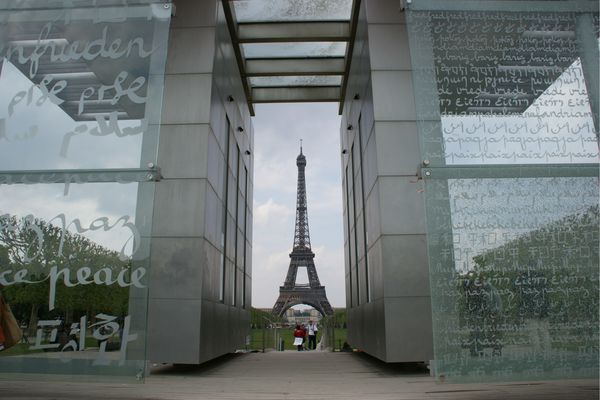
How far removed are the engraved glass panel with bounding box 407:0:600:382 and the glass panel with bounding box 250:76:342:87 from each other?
9469mm

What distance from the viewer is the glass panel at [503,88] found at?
13.4 ft

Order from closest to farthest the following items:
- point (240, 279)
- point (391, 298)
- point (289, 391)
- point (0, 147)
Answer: point (0, 147) < point (289, 391) < point (391, 298) < point (240, 279)

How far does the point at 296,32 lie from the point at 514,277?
8680 mm

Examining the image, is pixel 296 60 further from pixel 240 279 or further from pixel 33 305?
pixel 33 305

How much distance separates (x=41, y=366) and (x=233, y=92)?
8.13 m

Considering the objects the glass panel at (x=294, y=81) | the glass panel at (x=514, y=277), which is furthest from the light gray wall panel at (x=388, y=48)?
the glass panel at (x=294, y=81)

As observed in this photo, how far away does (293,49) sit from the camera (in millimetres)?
12102

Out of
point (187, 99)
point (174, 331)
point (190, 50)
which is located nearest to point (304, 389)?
point (174, 331)

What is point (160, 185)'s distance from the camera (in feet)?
25.8

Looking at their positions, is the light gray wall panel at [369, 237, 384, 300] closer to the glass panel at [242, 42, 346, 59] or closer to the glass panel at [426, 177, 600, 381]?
the glass panel at [426, 177, 600, 381]

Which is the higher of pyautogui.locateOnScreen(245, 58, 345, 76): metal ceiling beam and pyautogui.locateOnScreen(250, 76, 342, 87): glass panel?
pyautogui.locateOnScreen(250, 76, 342, 87): glass panel

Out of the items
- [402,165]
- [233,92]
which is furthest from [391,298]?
[233,92]

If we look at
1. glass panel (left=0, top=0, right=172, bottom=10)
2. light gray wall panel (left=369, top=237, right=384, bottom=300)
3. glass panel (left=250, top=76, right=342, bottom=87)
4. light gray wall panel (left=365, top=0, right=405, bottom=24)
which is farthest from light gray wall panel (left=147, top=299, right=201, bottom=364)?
glass panel (left=250, top=76, right=342, bottom=87)

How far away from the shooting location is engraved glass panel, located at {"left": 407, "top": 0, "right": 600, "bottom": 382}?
3.68 meters
